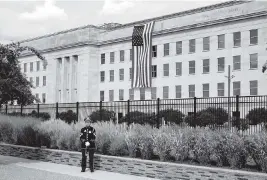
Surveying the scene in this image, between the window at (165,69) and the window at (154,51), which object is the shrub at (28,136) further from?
the window at (154,51)

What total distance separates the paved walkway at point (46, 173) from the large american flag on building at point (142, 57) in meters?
46.0

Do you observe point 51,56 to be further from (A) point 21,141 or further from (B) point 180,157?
(B) point 180,157

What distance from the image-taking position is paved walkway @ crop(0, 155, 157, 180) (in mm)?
12906

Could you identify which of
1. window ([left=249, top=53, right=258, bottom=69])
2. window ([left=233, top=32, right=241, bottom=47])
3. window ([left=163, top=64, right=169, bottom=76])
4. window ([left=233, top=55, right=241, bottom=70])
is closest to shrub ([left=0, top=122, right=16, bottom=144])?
window ([left=249, top=53, right=258, bottom=69])

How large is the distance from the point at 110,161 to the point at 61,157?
287 centimetres

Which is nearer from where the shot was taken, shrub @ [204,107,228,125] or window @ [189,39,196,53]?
shrub @ [204,107,228,125]

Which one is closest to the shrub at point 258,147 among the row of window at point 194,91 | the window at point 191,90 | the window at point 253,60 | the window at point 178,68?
the row of window at point 194,91

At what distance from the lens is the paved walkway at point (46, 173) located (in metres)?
12.9

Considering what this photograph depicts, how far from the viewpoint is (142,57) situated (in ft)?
207

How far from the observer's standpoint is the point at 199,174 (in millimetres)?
11750

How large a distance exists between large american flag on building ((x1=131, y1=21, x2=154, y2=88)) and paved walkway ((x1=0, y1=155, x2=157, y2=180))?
46018mm

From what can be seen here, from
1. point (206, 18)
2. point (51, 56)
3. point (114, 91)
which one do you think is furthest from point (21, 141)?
point (51, 56)

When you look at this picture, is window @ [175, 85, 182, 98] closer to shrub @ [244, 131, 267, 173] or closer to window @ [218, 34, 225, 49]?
window @ [218, 34, 225, 49]

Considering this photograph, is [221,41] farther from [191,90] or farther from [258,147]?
[258,147]
